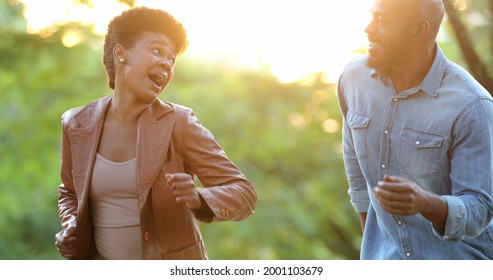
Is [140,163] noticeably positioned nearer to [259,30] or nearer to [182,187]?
[182,187]

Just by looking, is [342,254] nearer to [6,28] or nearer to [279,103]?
[279,103]

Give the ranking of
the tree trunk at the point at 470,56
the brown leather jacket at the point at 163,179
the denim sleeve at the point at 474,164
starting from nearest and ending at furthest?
1. the denim sleeve at the point at 474,164
2. the brown leather jacket at the point at 163,179
3. the tree trunk at the point at 470,56

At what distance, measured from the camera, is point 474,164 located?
267 centimetres

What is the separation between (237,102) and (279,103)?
22.7 inches

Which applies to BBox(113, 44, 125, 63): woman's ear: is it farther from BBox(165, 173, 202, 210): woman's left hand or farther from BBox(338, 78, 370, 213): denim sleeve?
BBox(338, 78, 370, 213): denim sleeve

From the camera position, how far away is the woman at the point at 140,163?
277 cm

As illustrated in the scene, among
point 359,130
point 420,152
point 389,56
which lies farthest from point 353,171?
point 389,56

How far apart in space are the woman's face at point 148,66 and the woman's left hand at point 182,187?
1.43ft

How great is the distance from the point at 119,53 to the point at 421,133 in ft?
3.54

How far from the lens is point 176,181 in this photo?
2.49 m

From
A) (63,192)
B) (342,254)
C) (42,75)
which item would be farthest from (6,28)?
(63,192)

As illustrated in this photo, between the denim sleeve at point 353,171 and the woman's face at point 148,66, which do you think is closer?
the woman's face at point 148,66

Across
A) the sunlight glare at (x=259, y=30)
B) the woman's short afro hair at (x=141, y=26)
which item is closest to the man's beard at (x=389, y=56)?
the woman's short afro hair at (x=141, y=26)

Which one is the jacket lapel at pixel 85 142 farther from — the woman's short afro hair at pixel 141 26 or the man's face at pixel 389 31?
the man's face at pixel 389 31
